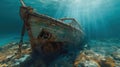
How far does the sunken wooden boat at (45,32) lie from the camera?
37.7ft

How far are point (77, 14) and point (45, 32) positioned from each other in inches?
760

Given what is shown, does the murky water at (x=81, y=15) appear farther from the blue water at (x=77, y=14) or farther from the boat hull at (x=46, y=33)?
the boat hull at (x=46, y=33)

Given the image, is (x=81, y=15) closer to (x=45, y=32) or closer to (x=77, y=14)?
(x=77, y=14)

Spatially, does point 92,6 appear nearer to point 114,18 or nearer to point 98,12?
point 98,12

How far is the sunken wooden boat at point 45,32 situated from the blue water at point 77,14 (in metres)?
12.3

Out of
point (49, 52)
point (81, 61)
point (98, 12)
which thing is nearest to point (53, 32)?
point (49, 52)

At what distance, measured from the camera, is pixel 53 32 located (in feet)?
39.5

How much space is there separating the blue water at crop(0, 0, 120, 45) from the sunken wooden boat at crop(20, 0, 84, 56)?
1231 centimetres

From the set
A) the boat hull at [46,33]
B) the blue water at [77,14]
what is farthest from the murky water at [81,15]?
the boat hull at [46,33]

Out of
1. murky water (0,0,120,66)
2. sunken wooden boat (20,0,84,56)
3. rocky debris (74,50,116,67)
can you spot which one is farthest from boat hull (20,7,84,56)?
murky water (0,0,120,66)

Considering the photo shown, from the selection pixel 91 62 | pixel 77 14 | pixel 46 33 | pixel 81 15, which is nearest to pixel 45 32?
pixel 46 33

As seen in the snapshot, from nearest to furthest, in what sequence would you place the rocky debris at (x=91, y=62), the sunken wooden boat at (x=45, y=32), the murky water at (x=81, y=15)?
the sunken wooden boat at (x=45, y=32), the rocky debris at (x=91, y=62), the murky water at (x=81, y=15)

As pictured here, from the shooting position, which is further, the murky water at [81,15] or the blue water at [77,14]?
the blue water at [77,14]

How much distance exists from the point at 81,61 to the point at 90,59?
3.54ft
